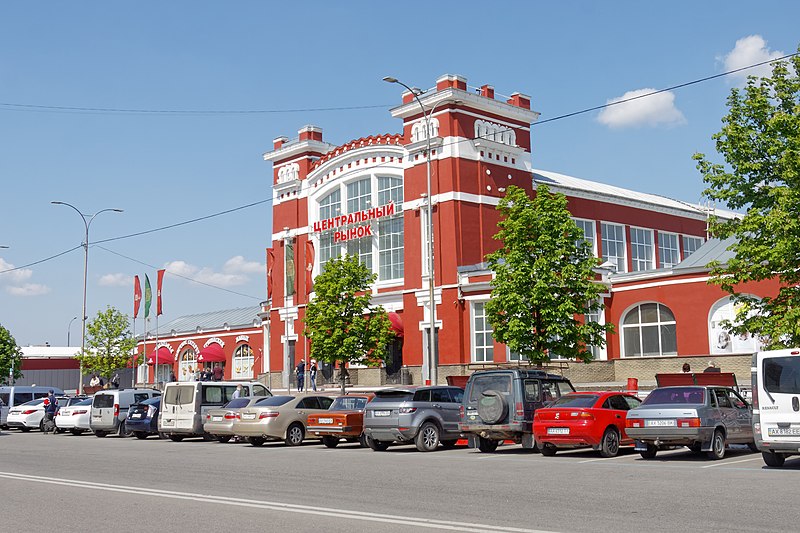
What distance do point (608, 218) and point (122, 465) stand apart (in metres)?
41.7

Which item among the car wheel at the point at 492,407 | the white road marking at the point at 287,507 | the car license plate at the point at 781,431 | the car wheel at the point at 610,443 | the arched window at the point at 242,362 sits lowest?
the white road marking at the point at 287,507

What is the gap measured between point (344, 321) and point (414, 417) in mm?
19593

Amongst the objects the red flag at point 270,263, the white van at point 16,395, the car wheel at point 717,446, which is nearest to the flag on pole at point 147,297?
the red flag at point 270,263

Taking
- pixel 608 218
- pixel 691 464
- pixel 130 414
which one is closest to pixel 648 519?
pixel 691 464

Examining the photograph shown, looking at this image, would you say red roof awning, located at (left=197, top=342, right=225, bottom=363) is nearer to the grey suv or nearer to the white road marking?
the grey suv

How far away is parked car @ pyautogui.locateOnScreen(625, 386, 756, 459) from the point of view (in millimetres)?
16781

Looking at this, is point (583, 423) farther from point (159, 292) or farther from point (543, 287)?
point (159, 292)

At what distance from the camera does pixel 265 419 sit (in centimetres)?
2336

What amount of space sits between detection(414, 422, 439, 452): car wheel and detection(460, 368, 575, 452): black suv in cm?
117

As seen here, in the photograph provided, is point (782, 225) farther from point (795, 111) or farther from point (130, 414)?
point (130, 414)

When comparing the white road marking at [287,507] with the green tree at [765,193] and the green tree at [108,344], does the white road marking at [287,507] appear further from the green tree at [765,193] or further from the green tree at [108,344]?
the green tree at [108,344]

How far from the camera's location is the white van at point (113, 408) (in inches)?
1160

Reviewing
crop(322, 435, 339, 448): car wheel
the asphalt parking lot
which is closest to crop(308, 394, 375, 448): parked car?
crop(322, 435, 339, 448): car wheel

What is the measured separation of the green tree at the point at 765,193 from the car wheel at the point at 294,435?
40.3ft
